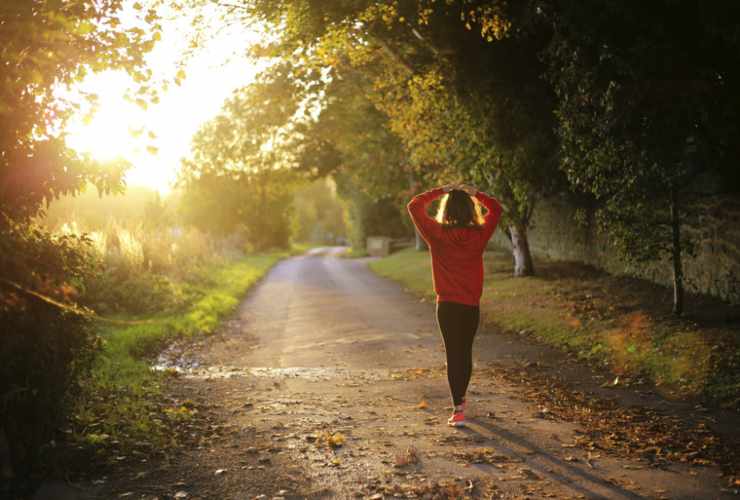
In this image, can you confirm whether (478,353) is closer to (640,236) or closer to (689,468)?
(640,236)

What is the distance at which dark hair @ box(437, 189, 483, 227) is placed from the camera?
689cm

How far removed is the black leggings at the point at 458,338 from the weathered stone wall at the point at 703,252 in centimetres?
630

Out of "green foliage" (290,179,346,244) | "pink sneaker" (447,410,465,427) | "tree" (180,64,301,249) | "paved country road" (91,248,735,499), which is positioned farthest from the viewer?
"green foliage" (290,179,346,244)

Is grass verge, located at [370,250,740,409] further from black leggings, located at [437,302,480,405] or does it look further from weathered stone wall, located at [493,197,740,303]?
black leggings, located at [437,302,480,405]

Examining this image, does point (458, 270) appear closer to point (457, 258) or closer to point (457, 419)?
point (457, 258)

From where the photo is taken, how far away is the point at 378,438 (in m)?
6.49

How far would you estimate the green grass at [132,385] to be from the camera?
647 centimetres

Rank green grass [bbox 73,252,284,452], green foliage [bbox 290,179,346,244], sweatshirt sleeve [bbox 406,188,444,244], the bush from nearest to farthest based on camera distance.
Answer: the bush, green grass [bbox 73,252,284,452], sweatshirt sleeve [bbox 406,188,444,244], green foliage [bbox 290,179,346,244]

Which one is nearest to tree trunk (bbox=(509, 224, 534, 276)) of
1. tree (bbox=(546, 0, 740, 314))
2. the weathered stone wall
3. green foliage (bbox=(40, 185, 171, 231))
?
the weathered stone wall

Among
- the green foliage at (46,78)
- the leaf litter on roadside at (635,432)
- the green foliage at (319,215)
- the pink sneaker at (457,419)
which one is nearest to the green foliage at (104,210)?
the green foliage at (46,78)

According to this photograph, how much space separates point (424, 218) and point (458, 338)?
1.23 m

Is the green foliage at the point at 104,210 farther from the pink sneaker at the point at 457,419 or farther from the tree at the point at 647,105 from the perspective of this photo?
the tree at the point at 647,105

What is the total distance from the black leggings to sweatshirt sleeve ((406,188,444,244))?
27.7 inches

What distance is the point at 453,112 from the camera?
18.0m
